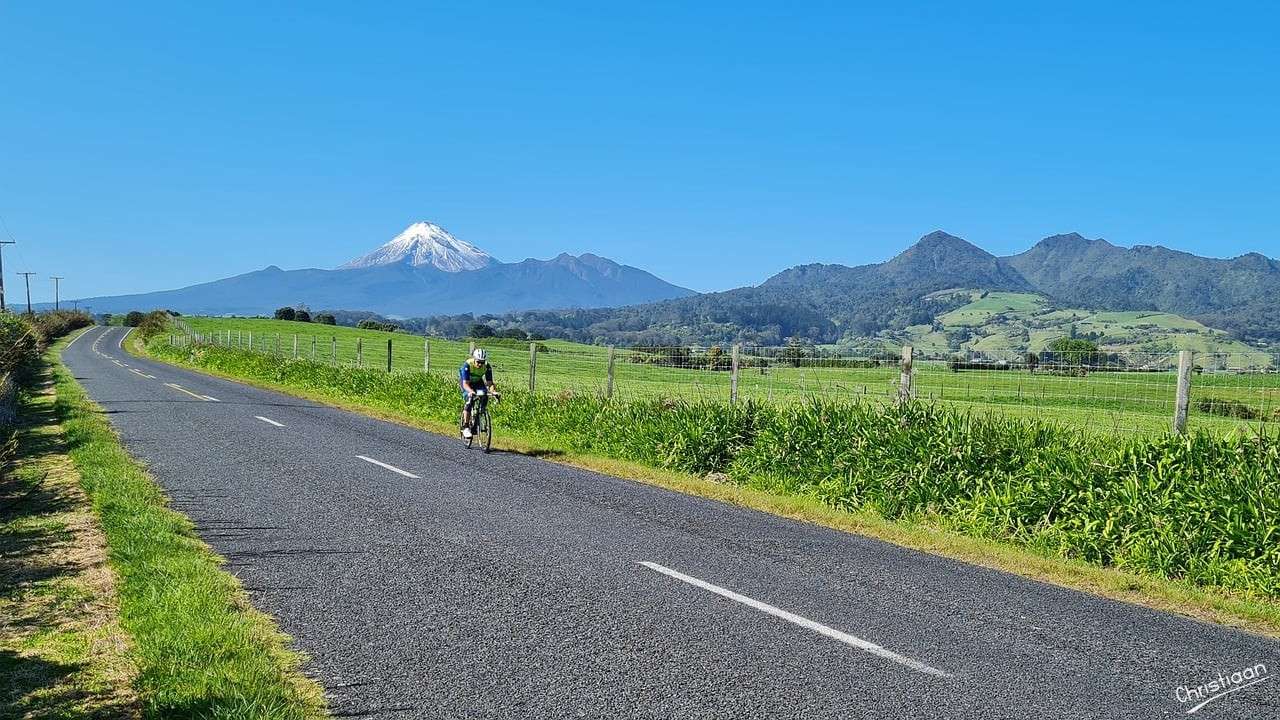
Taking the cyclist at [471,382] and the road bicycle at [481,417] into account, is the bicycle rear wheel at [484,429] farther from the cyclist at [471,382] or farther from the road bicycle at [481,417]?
the cyclist at [471,382]

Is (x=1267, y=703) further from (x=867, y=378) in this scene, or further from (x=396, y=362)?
(x=396, y=362)

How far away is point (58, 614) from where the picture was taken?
600 cm

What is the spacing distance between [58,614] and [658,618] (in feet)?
13.3

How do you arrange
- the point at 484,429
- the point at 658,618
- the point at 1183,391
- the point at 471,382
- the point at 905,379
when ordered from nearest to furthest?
the point at 658,618, the point at 1183,391, the point at 905,379, the point at 484,429, the point at 471,382

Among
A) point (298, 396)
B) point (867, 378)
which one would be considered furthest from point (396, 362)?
point (867, 378)

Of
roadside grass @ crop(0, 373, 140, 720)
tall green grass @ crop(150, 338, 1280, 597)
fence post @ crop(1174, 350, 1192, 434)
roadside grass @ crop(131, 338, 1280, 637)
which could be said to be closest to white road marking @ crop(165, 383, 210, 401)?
roadside grass @ crop(131, 338, 1280, 637)

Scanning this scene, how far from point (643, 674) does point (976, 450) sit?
21.8 ft

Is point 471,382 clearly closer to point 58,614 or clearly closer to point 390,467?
point 390,467

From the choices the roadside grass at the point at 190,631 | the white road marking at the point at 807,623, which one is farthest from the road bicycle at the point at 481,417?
the white road marking at the point at 807,623

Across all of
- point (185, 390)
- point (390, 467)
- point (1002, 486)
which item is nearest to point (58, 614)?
point (390, 467)

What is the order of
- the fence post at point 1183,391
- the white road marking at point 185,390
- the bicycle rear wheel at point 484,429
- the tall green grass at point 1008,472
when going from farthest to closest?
the white road marking at point 185,390, the bicycle rear wheel at point 484,429, the fence post at point 1183,391, the tall green grass at point 1008,472

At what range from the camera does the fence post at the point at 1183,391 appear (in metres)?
9.70

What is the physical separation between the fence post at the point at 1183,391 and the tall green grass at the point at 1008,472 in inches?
25.0

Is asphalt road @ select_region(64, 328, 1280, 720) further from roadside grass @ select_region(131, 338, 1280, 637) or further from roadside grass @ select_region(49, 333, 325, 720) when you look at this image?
roadside grass @ select_region(131, 338, 1280, 637)
